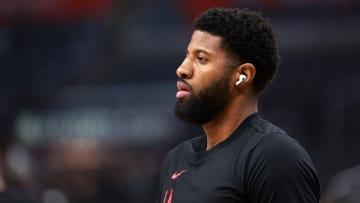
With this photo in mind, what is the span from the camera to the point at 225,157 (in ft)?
9.64

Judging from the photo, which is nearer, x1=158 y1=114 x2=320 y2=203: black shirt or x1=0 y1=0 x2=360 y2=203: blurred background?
x1=158 y1=114 x2=320 y2=203: black shirt

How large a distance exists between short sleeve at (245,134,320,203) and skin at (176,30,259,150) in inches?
10.5

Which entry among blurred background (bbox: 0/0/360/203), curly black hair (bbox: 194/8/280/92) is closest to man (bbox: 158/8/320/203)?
curly black hair (bbox: 194/8/280/92)

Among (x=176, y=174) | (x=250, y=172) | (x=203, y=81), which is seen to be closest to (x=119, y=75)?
(x=176, y=174)

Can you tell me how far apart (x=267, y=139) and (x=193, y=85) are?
0.36 m

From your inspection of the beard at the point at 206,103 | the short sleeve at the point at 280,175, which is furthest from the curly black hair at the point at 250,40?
the short sleeve at the point at 280,175

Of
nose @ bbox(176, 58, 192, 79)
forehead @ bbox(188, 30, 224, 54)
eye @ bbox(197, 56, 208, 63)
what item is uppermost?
forehead @ bbox(188, 30, 224, 54)

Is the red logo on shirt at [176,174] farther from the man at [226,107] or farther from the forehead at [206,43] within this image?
the forehead at [206,43]

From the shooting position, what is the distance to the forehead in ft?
9.90

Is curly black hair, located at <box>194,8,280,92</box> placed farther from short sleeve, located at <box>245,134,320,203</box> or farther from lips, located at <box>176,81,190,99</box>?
short sleeve, located at <box>245,134,320,203</box>

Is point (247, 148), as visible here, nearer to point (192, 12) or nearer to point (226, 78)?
point (226, 78)

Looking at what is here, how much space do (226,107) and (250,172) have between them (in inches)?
13.5

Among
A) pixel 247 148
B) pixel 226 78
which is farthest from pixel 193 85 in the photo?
pixel 247 148

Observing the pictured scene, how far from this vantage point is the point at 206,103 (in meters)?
3.03
